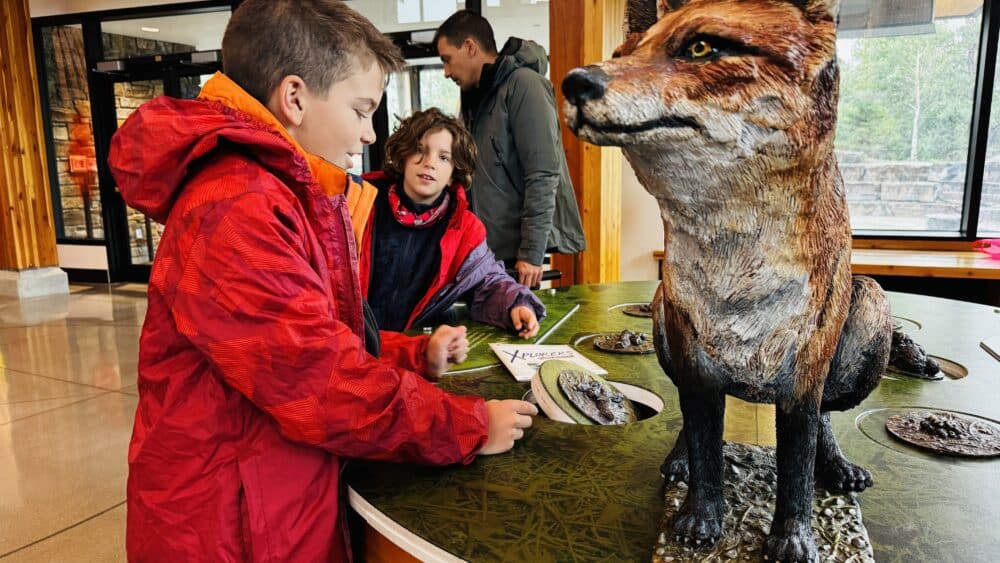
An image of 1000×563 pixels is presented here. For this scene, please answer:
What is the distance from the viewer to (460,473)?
0.92 m

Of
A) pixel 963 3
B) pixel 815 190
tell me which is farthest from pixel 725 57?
pixel 963 3

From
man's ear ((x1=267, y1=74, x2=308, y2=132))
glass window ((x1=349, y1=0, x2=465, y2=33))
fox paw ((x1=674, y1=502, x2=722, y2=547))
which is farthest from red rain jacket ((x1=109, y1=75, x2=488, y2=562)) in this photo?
glass window ((x1=349, y1=0, x2=465, y2=33))

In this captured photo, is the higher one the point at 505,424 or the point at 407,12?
the point at 407,12

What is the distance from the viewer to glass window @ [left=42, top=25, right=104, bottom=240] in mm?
7152

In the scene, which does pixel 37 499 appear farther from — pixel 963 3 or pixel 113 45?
pixel 113 45

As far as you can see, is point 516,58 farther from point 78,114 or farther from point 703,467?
point 78,114

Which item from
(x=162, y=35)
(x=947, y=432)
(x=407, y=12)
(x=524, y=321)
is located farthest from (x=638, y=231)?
(x=162, y=35)

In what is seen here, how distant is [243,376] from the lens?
33.2 inches

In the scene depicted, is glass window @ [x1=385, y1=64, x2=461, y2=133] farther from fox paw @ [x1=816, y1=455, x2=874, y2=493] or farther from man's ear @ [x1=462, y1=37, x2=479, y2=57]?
fox paw @ [x1=816, y1=455, x2=874, y2=493]

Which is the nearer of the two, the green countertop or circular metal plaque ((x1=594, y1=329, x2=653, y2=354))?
the green countertop

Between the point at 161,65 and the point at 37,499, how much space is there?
5.33 m

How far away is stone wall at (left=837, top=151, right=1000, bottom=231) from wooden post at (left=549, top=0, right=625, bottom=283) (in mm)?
1605

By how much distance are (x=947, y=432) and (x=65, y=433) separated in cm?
341

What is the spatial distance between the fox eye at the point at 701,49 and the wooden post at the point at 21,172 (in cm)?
743
